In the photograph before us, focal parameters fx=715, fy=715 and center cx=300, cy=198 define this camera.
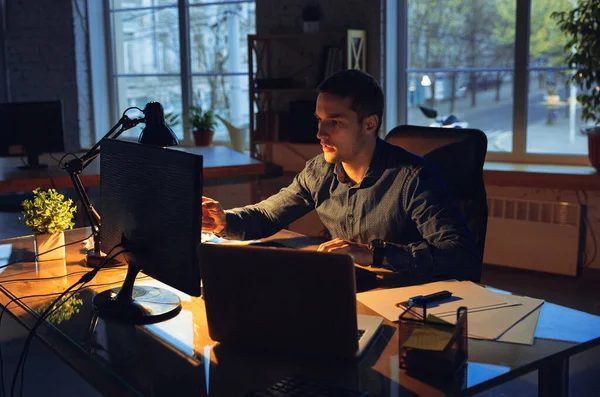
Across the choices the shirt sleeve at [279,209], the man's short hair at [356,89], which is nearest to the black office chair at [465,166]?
the man's short hair at [356,89]

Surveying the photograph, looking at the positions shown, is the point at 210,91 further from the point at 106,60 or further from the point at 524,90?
the point at 524,90

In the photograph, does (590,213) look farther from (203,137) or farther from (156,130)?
(156,130)

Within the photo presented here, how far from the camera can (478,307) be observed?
63.0 inches

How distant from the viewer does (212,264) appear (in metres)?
1.33

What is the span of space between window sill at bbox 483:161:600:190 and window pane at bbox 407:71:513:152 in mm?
388

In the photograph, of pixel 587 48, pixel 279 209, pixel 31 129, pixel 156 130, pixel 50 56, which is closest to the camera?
pixel 156 130

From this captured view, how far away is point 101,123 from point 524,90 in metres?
3.67

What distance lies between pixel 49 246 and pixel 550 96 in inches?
134

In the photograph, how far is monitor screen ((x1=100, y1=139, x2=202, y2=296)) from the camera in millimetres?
1430

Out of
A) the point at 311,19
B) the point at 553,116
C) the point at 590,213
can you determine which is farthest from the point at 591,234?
the point at 311,19

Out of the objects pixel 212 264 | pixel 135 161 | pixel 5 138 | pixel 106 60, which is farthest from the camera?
pixel 106 60

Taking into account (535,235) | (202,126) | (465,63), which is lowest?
(535,235)

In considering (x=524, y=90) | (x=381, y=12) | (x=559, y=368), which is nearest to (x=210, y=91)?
(x=381, y=12)

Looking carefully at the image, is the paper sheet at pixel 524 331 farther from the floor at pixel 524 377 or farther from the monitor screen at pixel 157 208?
the floor at pixel 524 377
